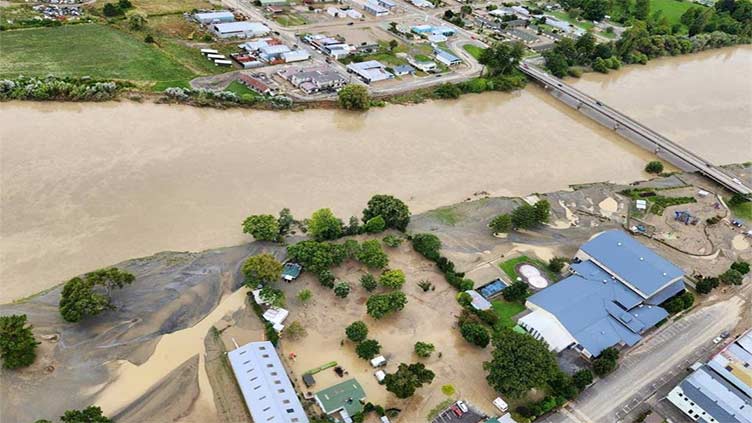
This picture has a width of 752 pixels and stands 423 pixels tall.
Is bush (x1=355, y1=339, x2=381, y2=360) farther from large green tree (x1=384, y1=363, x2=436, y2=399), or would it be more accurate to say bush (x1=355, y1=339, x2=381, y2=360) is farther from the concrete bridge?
the concrete bridge

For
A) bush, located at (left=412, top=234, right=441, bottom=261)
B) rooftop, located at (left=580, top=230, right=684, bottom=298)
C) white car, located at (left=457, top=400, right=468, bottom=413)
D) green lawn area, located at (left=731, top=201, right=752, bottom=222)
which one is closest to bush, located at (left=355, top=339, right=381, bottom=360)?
white car, located at (left=457, top=400, right=468, bottom=413)

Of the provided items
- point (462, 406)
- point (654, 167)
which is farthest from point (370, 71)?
point (462, 406)

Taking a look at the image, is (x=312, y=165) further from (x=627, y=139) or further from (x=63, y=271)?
(x=627, y=139)

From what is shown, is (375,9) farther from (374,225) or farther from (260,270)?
(260,270)

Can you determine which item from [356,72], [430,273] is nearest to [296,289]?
[430,273]

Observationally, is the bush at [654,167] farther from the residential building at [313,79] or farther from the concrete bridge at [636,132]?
the residential building at [313,79]

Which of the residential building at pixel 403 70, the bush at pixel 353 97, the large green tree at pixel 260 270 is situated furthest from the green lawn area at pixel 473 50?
the large green tree at pixel 260 270
